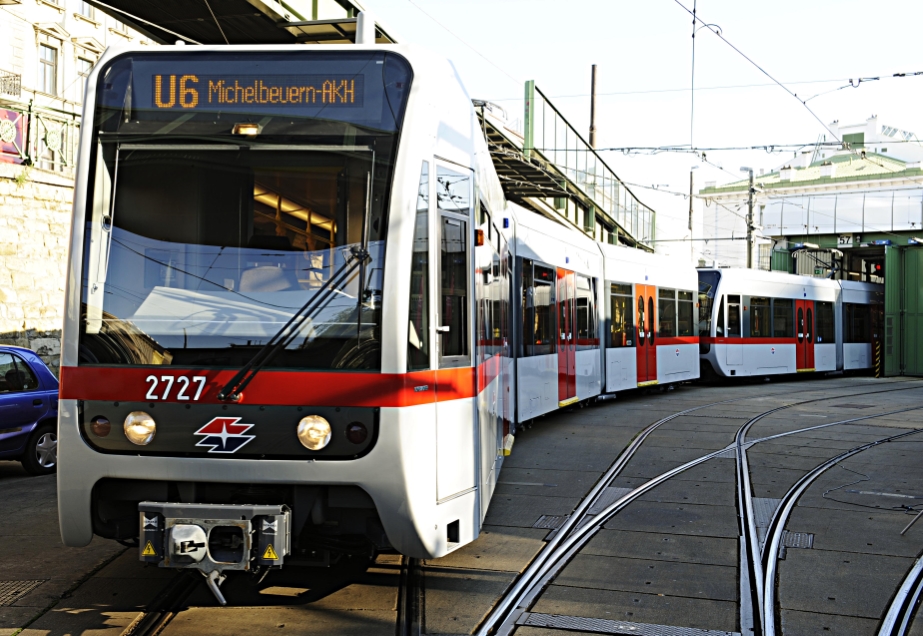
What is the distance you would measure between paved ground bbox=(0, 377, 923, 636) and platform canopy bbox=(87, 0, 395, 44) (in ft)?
17.4

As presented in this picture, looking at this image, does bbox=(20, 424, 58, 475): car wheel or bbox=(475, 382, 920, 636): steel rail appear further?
bbox=(20, 424, 58, 475): car wheel

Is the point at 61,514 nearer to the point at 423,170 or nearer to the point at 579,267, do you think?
the point at 423,170

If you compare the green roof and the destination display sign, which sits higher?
the green roof

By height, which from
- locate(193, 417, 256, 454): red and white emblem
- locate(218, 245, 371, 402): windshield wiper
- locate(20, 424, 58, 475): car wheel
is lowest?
locate(20, 424, 58, 475): car wheel

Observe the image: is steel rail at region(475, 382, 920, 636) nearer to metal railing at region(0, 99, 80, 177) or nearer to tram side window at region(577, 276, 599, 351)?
tram side window at region(577, 276, 599, 351)

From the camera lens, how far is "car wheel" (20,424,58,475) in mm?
10539

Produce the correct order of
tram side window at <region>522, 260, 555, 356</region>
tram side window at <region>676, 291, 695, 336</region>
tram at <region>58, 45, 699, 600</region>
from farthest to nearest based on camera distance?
tram side window at <region>676, 291, 695, 336</region> → tram side window at <region>522, 260, 555, 356</region> → tram at <region>58, 45, 699, 600</region>

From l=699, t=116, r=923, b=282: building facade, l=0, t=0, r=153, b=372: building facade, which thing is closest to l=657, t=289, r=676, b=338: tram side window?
l=699, t=116, r=923, b=282: building facade

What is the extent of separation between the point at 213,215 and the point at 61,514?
1.70m

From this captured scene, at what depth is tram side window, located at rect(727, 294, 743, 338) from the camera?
2477 cm

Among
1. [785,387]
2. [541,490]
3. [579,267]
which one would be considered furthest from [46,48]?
[541,490]

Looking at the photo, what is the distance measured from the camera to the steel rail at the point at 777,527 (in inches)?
226

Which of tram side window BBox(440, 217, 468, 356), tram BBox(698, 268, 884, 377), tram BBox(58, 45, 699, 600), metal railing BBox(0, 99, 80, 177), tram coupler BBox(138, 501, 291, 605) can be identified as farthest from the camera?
tram BBox(698, 268, 884, 377)

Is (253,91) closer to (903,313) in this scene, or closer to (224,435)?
(224,435)
